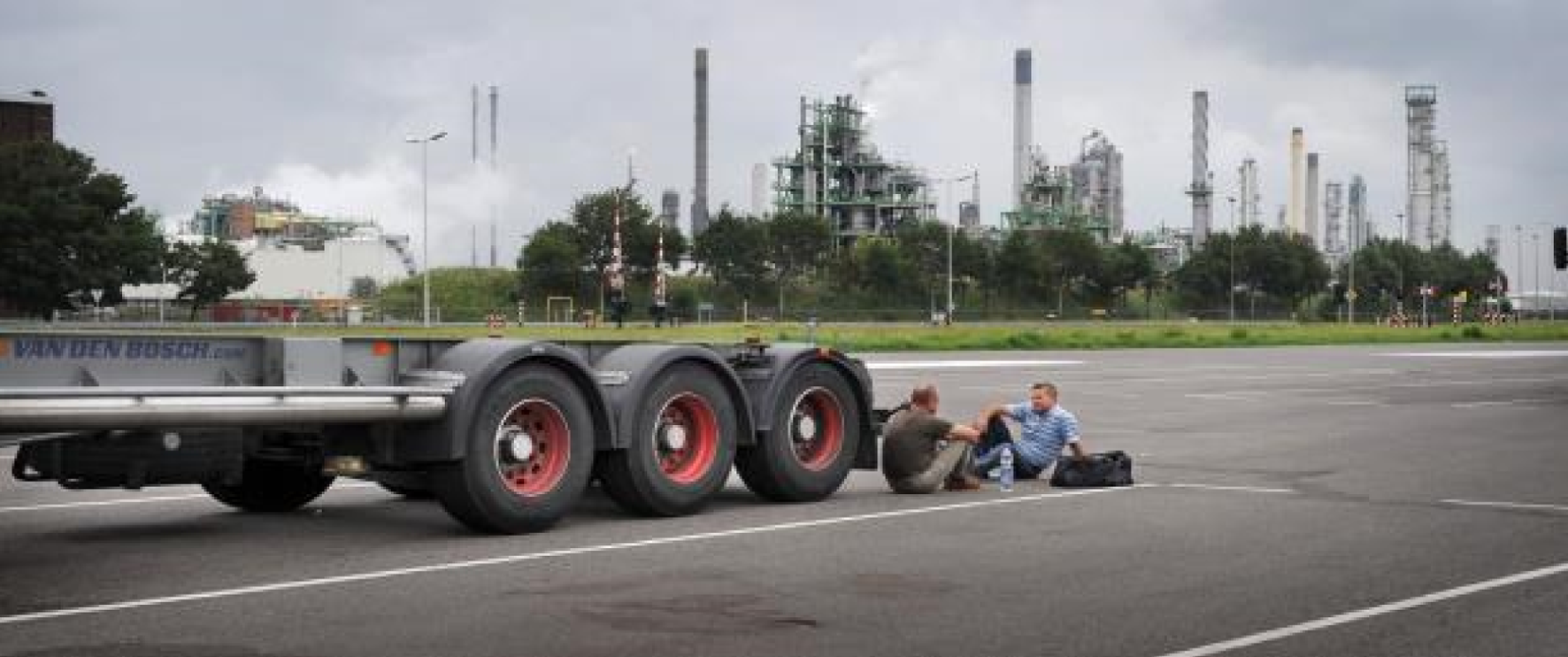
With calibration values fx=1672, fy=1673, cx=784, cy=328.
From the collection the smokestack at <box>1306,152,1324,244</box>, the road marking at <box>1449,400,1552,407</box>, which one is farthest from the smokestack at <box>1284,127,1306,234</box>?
the road marking at <box>1449,400,1552,407</box>

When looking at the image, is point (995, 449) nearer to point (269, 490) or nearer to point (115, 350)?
point (269, 490)

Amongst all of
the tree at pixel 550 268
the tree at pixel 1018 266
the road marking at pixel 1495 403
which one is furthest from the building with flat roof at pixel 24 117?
the road marking at pixel 1495 403

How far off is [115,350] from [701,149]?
127 metres

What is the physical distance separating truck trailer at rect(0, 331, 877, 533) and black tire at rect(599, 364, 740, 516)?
0.01 metres

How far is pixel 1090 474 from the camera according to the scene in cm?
1404

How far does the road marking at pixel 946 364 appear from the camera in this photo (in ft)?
126

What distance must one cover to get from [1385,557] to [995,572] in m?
2.49

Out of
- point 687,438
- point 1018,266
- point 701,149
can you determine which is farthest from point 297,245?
point 687,438

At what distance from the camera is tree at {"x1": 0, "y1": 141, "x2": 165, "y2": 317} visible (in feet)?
196

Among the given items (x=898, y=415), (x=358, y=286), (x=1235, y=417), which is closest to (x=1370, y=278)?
(x=358, y=286)

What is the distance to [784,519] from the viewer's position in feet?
38.1

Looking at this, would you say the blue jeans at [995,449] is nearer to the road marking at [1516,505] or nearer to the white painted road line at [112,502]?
the road marking at [1516,505]

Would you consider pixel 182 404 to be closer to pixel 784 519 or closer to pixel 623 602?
pixel 623 602

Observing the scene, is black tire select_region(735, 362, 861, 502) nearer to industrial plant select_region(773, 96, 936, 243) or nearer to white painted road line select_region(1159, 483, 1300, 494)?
white painted road line select_region(1159, 483, 1300, 494)
